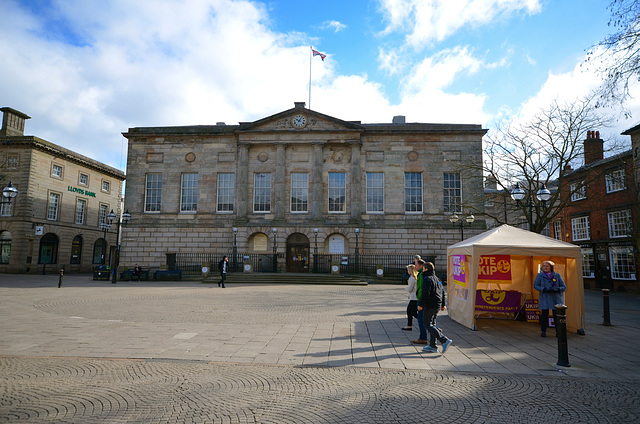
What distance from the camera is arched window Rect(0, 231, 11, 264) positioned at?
3475 cm

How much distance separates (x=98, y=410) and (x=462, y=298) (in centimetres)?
917

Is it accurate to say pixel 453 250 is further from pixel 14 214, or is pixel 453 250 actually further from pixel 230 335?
pixel 14 214

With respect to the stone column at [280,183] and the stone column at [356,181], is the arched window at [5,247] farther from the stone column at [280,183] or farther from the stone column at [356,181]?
the stone column at [356,181]

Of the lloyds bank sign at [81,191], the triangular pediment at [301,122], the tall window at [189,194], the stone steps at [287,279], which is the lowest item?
the stone steps at [287,279]

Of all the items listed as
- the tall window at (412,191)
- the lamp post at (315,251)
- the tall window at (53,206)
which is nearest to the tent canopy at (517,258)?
the lamp post at (315,251)

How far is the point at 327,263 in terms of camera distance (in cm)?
3017

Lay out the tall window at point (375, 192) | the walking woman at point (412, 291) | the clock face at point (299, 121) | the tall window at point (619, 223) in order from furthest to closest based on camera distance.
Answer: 1. the clock face at point (299, 121)
2. the tall window at point (375, 192)
3. the tall window at point (619, 223)
4. the walking woman at point (412, 291)

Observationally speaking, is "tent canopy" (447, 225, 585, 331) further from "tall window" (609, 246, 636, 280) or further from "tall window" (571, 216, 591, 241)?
"tall window" (571, 216, 591, 241)

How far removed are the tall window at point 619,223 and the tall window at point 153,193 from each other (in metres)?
34.3

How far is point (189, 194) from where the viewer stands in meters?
33.2

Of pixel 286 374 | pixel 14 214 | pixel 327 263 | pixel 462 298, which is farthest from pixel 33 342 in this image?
pixel 14 214

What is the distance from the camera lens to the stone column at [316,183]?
3139 centimetres

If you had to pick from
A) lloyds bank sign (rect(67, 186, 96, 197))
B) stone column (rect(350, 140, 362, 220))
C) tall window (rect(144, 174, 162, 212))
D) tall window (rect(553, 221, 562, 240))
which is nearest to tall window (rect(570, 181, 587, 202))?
tall window (rect(553, 221, 562, 240))

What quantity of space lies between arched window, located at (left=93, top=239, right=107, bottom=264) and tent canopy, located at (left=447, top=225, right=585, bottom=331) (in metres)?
42.8
